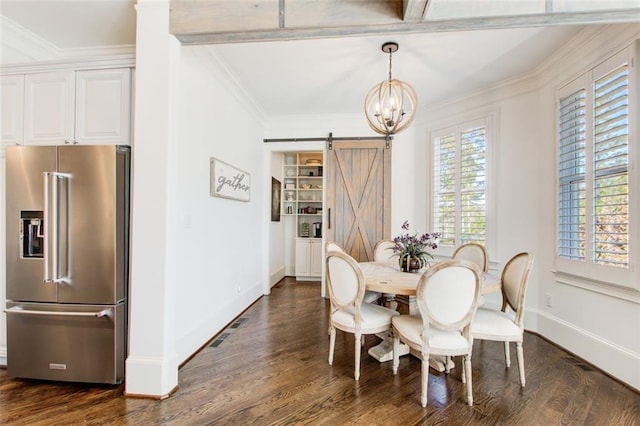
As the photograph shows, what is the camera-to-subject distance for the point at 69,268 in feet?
6.87

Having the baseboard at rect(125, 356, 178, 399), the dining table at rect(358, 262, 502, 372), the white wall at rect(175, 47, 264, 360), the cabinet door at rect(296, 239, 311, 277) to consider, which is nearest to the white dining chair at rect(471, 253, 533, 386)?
the dining table at rect(358, 262, 502, 372)

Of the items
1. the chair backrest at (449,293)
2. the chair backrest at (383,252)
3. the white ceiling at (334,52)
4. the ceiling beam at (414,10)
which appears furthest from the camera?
the chair backrest at (383,252)

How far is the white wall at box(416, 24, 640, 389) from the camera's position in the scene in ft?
7.57

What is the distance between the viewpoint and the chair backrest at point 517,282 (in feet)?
7.47

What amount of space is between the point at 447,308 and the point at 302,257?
3987 mm

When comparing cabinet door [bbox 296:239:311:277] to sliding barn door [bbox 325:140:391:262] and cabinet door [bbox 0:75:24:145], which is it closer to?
sliding barn door [bbox 325:140:391:262]

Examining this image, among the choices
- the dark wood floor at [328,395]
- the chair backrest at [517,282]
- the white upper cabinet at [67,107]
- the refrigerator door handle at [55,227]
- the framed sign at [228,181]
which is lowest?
the dark wood floor at [328,395]

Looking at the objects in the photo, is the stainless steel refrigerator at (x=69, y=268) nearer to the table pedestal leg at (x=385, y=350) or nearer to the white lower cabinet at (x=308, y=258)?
the table pedestal leg at (x=385, y=350)

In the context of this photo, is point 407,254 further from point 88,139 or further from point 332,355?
point 88,139

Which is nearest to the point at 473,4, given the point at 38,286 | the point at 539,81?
the point at 539,81

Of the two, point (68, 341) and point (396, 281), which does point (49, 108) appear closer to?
point (68, 341)

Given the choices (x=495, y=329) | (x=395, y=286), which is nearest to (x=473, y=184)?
(x=495, y=329)

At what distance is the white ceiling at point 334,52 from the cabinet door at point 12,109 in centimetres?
39

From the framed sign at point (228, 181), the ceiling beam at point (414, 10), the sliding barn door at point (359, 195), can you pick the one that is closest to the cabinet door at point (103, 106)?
the framed sign at point (228, 181)
